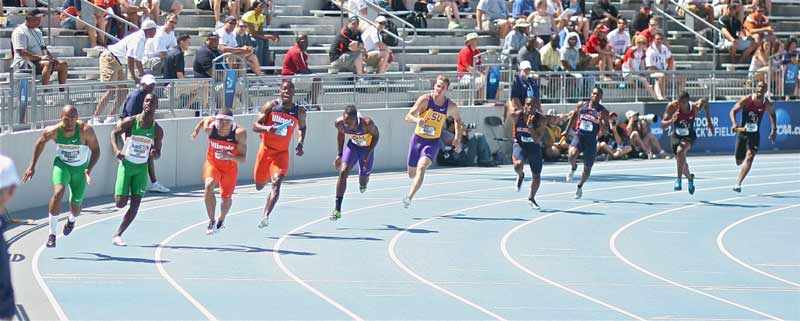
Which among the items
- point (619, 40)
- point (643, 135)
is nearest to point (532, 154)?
point (643, 135)

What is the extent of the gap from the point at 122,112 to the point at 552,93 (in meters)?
10.1

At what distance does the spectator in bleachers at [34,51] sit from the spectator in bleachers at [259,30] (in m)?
5.02

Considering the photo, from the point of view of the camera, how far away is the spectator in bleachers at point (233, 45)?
2477 centimetres

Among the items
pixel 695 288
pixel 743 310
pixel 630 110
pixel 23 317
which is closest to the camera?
pixel 23 317

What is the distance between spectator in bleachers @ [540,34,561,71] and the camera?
95.3 feet

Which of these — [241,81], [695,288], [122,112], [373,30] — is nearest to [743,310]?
[695,288]

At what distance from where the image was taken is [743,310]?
13664 millimetres

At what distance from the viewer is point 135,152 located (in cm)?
1631

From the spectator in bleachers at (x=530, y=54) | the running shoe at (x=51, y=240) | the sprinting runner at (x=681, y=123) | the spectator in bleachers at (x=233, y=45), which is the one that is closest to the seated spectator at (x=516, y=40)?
the spectator in bleachers at (x=530, y=54)

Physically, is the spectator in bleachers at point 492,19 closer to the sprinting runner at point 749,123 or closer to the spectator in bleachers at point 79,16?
the sprinting runner at point 749,123

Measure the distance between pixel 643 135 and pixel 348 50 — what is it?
6.81 meters

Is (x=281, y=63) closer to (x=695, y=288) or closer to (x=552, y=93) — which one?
(x=552, y=93)

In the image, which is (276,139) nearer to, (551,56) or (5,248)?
(5,248)

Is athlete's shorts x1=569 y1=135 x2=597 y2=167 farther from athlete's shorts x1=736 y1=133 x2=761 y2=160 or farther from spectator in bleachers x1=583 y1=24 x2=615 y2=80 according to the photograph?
spectator in bleachers x1=583 y1=24 x2=615 y2=80
